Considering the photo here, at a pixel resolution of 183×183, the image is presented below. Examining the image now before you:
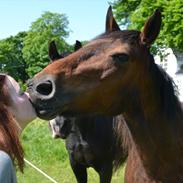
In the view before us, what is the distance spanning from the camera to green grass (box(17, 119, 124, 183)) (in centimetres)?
760

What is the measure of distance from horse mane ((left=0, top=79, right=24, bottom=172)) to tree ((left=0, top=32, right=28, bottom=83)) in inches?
2799

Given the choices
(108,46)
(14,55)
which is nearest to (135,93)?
(108,46)

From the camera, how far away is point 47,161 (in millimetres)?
9367

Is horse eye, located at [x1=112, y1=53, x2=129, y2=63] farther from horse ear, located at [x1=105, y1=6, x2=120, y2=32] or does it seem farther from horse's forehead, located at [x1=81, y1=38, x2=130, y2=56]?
horse ear, located at [x1=105, y1=6, x2=120, y2=32]

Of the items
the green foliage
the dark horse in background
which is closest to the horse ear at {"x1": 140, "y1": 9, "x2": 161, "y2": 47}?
the dark horse in background

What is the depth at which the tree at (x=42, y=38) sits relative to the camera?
227ft

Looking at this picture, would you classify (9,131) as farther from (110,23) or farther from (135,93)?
(110,23)

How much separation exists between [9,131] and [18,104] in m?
0.16

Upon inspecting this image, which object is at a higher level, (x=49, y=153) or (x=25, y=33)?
(x=25, y=33)

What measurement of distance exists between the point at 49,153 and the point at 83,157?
4610 millimetres

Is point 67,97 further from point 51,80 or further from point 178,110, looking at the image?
point 178,110

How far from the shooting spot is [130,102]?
2816mm

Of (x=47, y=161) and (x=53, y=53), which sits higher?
(x=53, y=53)

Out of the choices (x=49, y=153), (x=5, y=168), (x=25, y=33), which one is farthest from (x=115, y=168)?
(x=25, y=33)
